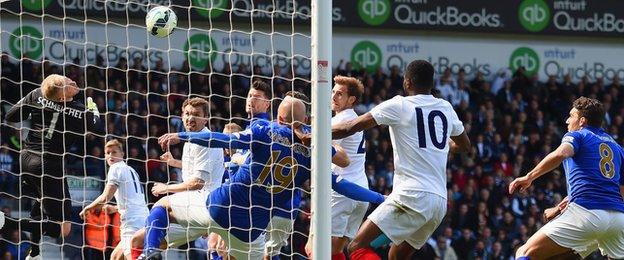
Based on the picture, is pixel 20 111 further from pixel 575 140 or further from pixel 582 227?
pixel 582 227

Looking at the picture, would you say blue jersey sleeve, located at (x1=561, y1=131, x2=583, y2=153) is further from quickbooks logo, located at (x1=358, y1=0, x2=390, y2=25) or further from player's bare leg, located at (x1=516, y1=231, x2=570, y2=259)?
quickbooks logo, located at (x1=358, y1=0, x2=390, y2=25)

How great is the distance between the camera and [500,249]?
70.2 feet

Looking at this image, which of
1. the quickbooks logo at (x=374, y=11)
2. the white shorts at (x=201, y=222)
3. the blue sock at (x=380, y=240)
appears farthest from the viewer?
the quickbooks logo at (x=374, y=11)

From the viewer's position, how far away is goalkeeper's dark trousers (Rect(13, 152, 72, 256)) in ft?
38.5

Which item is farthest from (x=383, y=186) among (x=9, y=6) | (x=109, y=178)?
(x=109, y=178)

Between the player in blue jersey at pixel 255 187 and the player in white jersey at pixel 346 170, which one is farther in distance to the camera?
the player in white jersey at pixel 346 170

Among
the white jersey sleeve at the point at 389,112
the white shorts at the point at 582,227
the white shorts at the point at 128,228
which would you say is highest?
the white jersey sleeve at the point at 389,112

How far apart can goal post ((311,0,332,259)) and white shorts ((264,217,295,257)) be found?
1.64 meters

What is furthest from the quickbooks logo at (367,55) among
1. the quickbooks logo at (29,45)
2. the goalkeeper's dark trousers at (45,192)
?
the goalkeeper's dark trousers at (45,192)

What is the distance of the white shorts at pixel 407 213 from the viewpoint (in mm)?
9727

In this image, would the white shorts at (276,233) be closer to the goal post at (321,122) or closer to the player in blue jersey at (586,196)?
the goal post at (321,122)

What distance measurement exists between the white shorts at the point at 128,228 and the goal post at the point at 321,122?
3.75 metres

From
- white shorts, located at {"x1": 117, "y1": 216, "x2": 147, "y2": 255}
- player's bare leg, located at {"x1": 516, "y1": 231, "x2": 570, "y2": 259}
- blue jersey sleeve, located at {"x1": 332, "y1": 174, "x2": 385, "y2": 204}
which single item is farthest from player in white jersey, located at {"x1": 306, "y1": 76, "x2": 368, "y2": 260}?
white shorts, located at {"x1": 117, "y1": 216, "x2": 147, "y2": 255}

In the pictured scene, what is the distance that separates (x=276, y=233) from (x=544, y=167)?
2281 mm
